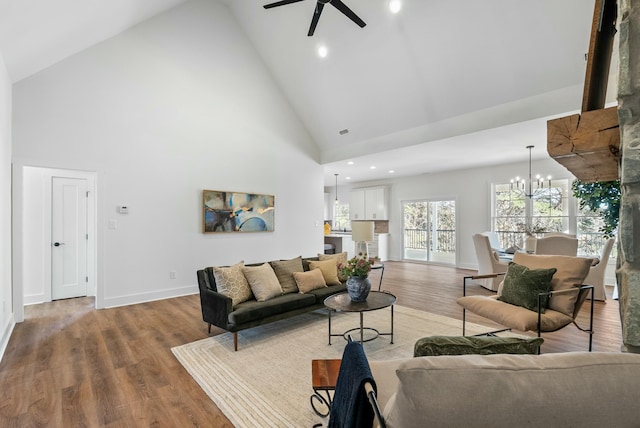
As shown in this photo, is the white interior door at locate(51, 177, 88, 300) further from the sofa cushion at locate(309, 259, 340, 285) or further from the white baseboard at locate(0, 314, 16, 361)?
the sofa cushion at locate(309, 259, 340, 285)

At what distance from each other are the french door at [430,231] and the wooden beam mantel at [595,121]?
750cm

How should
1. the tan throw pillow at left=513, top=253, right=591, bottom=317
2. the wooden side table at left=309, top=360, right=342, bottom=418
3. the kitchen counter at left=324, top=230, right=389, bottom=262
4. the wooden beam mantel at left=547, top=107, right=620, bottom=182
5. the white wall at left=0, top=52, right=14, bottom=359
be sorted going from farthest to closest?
1. the kitchen counter at left=324, top=230, right=389, bottom=262
2. the white wall at left=0, top=52, right=14, bottom=359
3. the tan throw pillow at left=513, top=253, right=591, bottom=317
4. the wooden side table at left=309, top=360, right=342, bottom=418
5. the wooden beam mantel at left=547, top=107, right=620, bottom=182

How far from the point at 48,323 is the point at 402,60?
19.4ft

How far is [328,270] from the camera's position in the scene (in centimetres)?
420

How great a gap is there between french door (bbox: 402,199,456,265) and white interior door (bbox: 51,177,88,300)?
7.87m

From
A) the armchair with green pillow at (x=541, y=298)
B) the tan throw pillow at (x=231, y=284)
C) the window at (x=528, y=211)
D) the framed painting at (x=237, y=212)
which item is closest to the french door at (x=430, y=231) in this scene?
the window at (x=528, y=211)

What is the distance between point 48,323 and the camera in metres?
3.87

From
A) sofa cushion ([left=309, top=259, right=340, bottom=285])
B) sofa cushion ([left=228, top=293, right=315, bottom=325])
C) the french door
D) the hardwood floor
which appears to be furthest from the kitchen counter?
sofa cushion ([left=228, top=293, right=315, bottom=325])

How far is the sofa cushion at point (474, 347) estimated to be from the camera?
1.21m

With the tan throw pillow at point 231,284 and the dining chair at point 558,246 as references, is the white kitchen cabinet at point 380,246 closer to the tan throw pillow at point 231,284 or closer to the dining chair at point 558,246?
the dining chair at point 558,246

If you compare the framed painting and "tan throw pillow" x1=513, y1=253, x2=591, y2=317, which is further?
the framed painting

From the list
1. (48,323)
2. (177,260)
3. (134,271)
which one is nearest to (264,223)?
(177,260)

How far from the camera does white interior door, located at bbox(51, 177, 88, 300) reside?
4.99 meters

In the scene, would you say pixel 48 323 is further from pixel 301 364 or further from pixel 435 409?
pixel 435 409
